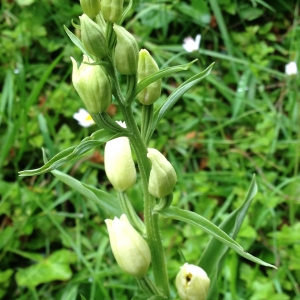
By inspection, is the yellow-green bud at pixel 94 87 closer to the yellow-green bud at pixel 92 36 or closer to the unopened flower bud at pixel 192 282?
the yellow-green bud at pixel 92 36

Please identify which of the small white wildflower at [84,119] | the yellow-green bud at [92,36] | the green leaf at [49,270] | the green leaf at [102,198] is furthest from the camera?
the small white wildflower at [84,119]

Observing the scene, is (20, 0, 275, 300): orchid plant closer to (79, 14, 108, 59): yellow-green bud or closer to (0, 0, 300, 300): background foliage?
(79, 14, 108, 59): yellow-green bud

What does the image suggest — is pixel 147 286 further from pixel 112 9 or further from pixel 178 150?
pixel 178 150

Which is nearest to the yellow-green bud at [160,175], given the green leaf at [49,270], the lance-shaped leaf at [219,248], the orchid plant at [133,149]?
the orchid plant at [133,149]

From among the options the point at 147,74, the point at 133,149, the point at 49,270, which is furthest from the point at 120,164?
the point at 49,270

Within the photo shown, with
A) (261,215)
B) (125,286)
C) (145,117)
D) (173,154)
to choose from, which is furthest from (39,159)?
(145,117)

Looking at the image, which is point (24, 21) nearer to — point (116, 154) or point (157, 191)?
point (116, 154)
